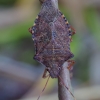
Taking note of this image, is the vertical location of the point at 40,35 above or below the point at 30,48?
above

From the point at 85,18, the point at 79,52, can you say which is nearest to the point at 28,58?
the point at 79,52

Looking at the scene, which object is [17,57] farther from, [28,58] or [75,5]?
[75,5]

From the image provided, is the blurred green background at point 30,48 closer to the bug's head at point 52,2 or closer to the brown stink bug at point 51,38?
the brown stink bug at point 51,38

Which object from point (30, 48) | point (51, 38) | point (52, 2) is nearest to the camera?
point (52, 2)

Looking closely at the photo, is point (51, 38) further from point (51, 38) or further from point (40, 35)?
point (40, 35)

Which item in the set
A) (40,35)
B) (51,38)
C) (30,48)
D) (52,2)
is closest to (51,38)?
(51,38)

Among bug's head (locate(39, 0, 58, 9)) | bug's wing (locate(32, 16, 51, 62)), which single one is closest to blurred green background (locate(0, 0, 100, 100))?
bug's wing (locate(32, 16, 51, 62))

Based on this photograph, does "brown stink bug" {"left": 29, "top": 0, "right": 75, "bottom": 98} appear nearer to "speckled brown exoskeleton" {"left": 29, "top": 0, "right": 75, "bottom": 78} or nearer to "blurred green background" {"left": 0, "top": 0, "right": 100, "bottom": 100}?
"speckled brown exoskeleton" {"left": 29, "top": 0, "right": 75, "bottom": 78}
